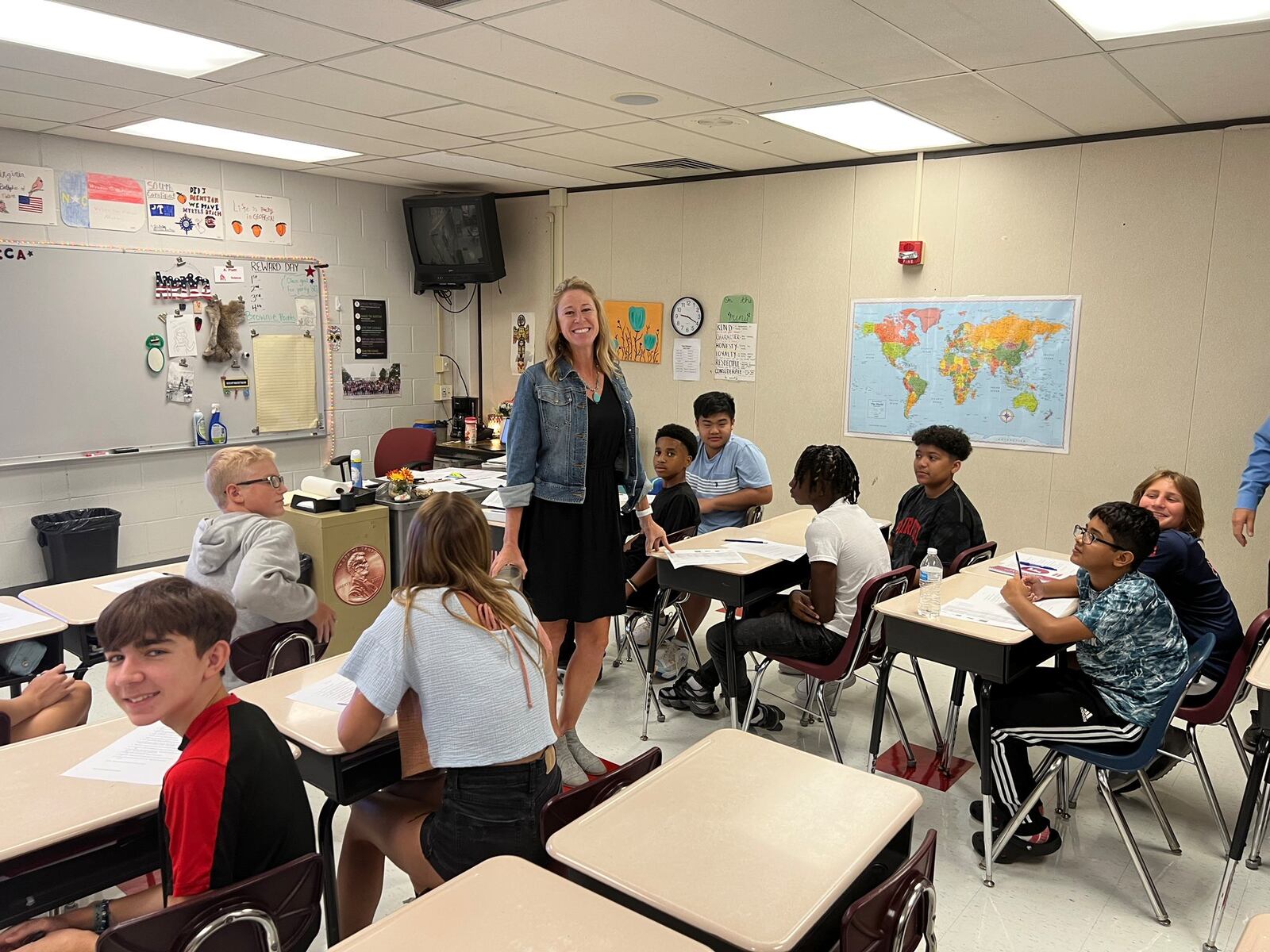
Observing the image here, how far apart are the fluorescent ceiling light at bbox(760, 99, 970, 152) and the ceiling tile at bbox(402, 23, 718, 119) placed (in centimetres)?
56

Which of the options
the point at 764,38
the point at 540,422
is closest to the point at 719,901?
the point at 540,422

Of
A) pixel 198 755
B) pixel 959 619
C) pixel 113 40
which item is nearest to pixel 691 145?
pixel 113 40

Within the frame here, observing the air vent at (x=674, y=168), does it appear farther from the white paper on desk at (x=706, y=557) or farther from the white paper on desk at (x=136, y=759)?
the white paper on desk at (x=136, y=759)

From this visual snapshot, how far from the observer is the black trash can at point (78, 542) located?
5.30 metres

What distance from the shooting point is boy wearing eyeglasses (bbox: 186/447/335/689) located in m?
2.86

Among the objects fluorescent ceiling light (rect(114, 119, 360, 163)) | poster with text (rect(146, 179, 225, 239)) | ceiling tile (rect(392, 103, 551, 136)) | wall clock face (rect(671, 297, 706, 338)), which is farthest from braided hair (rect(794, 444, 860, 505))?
poster with text (rect(146, 179, 225, 239))

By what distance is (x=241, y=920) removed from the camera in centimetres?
150

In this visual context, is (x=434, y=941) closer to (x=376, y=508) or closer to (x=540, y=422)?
(x=540, y=422)

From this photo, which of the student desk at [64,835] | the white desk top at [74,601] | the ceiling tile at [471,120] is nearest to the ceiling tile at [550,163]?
the ceiling tile at [471,120]

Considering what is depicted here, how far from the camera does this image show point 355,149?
5.50m

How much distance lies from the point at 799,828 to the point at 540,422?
64.3 inches

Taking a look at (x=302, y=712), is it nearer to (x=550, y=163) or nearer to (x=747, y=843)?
(x=747, y=843)

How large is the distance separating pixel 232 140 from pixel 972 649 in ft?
16.2

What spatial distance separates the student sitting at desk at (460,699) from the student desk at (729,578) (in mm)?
1469
